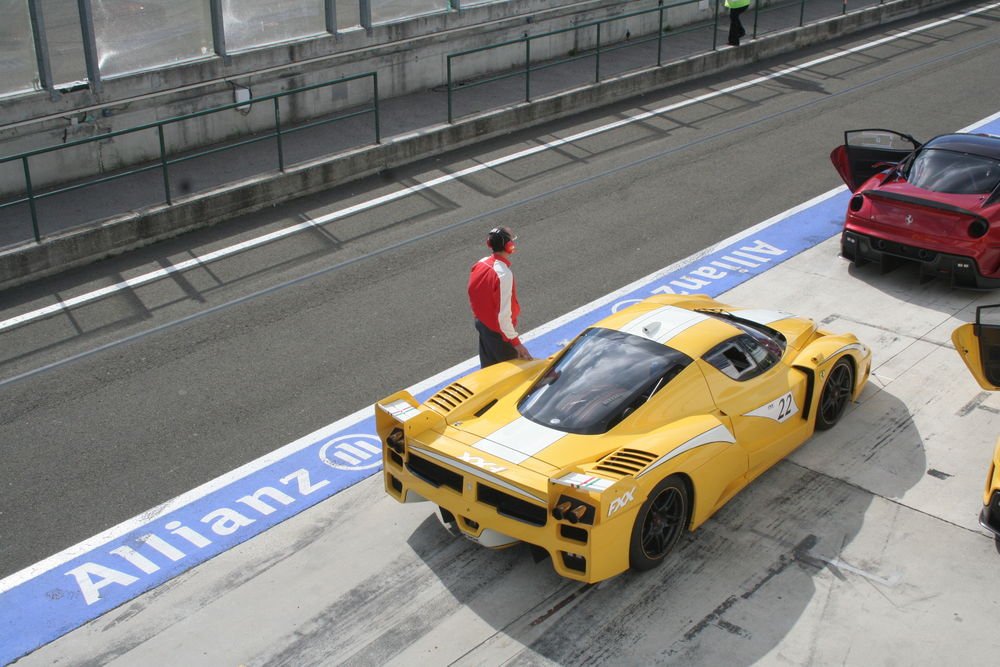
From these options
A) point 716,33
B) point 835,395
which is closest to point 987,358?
point 835,395

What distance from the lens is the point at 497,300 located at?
28.4 ft

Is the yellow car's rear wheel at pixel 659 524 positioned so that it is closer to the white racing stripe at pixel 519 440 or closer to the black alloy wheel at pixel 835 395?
the white racing stripe at pixel 519 440

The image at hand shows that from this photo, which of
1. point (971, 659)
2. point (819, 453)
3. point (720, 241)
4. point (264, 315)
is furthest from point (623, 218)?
point (971, 659)

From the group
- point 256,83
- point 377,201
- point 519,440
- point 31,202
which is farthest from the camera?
point 256,83

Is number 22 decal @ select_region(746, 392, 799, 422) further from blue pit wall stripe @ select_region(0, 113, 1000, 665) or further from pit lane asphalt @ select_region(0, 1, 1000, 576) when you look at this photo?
pit lane asphalt @ select_region(0, 1, 1000, 576)

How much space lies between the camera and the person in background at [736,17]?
20.2 m

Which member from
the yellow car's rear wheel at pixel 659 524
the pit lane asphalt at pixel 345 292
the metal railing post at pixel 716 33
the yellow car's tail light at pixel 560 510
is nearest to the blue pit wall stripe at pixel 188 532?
the pit lane asphalt at pixel 345 292

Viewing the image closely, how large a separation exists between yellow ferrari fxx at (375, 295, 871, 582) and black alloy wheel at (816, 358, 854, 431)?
0.03 m

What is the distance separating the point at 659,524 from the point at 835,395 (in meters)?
2.54

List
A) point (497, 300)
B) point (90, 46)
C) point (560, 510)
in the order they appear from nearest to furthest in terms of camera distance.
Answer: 1. point (560, 510)
2. point (497, 300)
3. point (90, 46)

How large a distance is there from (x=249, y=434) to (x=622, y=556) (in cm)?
389

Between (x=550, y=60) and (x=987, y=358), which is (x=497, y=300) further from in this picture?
(x=550, y=60)

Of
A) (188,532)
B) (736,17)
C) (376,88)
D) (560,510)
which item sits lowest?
(188,532)

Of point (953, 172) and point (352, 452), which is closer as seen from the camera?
point (352, 452)
